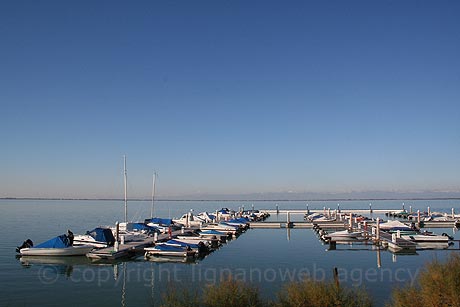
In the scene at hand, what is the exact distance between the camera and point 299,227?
220 ft

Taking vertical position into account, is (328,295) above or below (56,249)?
above

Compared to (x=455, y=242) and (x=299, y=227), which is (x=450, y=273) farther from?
(x=299, y=227)

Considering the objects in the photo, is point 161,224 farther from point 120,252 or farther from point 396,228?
point 396,228

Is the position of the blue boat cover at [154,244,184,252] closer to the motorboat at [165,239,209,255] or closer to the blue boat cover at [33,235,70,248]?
the motorboat at [165,239,209,255]

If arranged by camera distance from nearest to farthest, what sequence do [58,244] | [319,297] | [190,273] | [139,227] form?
[319,297], [190,273], [58,244], [139,227]

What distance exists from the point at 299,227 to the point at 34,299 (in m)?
48.6

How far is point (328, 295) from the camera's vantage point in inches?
577

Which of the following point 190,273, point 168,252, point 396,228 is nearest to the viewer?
point 190,273

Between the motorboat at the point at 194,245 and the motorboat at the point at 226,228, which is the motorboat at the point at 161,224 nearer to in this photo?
the motorboat at the point at 226,228

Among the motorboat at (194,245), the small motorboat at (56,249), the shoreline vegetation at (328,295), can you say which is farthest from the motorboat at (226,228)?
the shoreline vegetation at (328,295)

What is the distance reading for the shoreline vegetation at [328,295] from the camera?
14.1 metres

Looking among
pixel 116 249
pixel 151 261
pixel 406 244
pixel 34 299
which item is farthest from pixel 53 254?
pixel 406 244

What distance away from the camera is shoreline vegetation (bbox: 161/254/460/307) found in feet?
46.2

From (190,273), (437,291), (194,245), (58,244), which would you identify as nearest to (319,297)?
(437,291)
